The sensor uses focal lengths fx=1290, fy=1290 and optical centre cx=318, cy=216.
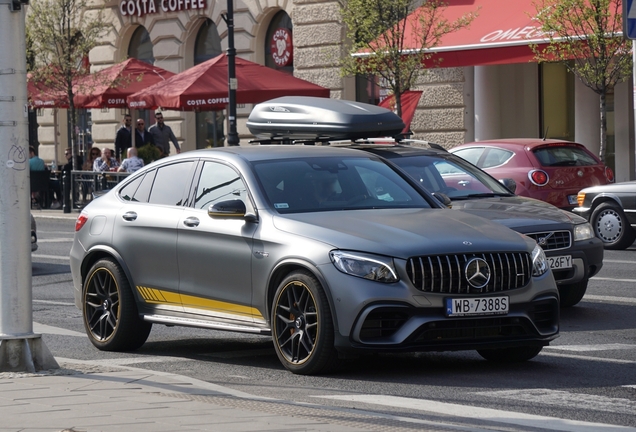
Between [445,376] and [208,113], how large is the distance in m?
27.9

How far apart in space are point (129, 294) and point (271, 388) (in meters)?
2.20

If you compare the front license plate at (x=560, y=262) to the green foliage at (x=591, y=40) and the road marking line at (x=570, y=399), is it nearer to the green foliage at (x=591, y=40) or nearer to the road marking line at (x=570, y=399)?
the road marking line at (x=570, y=399)

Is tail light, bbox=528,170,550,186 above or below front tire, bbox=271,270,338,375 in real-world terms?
above

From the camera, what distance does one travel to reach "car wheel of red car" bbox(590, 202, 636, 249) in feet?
58.7

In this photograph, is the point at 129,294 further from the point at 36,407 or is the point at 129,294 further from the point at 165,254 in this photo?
the point at 36,407

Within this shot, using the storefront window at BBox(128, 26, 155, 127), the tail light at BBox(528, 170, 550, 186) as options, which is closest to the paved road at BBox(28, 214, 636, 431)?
the tail light at BBox(528, 170, 550, 186)

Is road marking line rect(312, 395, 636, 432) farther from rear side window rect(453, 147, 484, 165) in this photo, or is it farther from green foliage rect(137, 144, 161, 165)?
green foliage rect(137, 144, 161, 165)

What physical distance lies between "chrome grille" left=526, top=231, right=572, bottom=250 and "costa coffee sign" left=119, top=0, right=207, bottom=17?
2411 cm

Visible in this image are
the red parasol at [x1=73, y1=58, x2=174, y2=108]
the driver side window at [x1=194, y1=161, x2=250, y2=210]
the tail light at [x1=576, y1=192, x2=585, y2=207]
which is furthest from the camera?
the red parasol at [x1=73, y1=58, x2=174, y2=108]

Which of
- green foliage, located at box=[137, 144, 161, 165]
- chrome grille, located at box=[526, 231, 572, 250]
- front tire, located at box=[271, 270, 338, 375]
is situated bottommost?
front tire, located at box=[271, 270, 338, 375]

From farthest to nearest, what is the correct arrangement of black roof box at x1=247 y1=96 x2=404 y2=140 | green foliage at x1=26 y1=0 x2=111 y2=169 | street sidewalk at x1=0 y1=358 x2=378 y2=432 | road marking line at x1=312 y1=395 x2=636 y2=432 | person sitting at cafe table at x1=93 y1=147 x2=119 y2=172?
green foliage at x1=26 y1=0 x2=111 y2=169, person sitting at cafe table at x1=93 y1=147 x2=119 y2=172, black roof box at x1=247 y1=96 x2=404 y2=140, road marking line at x1=312 y1=395 x2=636 y2=432, street sidewalk at x1=0 y1=358 x2=378 y2=432

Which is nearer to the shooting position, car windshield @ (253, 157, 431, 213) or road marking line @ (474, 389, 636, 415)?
road marking line @ (474, 389, 636, 415)

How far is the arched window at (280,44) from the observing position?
32.8 m

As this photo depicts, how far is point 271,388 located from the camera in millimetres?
7828
